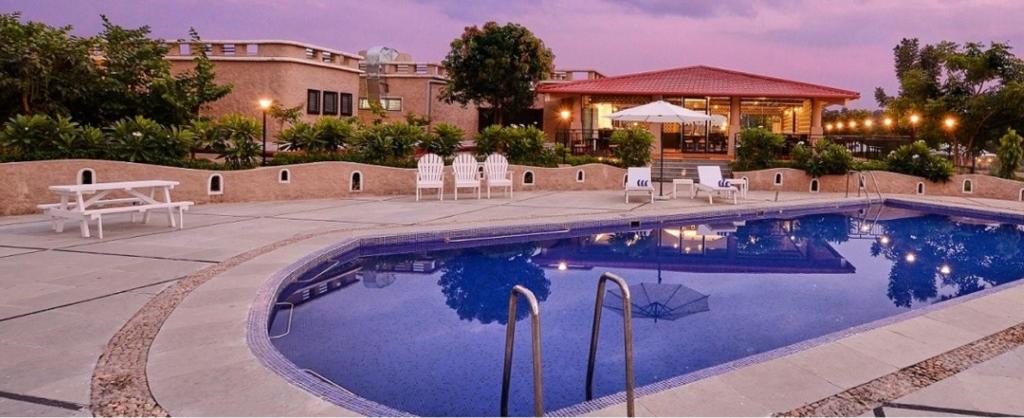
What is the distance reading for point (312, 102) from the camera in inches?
1021

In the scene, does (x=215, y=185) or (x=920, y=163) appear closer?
(x=215, y=185)

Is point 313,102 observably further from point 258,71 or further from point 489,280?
point 489,280

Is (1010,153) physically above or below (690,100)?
below

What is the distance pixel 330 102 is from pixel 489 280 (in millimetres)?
21681

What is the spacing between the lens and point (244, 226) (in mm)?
9641

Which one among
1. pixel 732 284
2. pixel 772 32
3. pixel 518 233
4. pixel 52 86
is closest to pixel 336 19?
pixel 772 32

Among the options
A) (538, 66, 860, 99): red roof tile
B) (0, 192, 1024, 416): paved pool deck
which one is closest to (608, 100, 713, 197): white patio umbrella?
(538, 66, 860, 99): red roof tile

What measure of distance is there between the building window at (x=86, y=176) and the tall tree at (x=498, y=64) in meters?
18.4

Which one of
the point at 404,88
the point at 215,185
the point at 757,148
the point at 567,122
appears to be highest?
the point at 404,88

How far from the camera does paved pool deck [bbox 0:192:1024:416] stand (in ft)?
11.2

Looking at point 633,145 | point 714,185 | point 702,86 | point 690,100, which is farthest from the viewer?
point 690,100

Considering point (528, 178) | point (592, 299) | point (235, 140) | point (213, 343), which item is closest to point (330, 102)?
point (528, 178)

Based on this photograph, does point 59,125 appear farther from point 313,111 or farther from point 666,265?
point 313,111

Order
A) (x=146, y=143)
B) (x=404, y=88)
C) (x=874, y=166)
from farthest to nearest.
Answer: (x=404, y=88), (x=874, y=166), (x=146, y=143)
